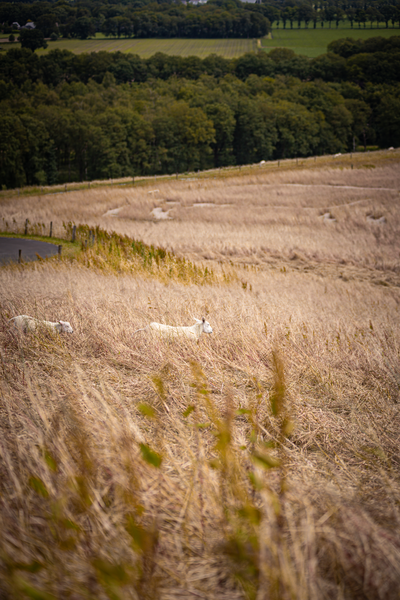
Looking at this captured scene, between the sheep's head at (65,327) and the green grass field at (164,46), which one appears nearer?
the sheep's head at (65,327)

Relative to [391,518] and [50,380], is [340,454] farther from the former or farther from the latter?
[50,380]

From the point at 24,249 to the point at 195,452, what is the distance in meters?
17.1

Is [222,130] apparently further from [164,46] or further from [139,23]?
[139,23]

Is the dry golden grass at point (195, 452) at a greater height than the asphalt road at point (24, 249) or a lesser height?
greater

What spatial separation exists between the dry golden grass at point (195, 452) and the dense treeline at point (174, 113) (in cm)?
7303

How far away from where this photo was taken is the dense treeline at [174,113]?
3063 inches

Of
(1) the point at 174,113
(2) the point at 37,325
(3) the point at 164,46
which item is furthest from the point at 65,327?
(3) the point at 164,46

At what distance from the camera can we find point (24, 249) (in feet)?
59.3

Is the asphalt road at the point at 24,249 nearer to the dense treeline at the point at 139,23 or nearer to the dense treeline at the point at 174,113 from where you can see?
the dense treeline at the point at 174,113

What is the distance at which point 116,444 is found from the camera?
9.42 feet

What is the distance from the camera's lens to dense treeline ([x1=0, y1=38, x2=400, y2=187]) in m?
77.8

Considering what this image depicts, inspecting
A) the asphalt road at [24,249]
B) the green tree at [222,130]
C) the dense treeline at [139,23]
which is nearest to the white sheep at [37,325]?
the asphalt road at [24,249]

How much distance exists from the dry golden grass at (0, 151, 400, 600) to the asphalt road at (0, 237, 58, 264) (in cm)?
758

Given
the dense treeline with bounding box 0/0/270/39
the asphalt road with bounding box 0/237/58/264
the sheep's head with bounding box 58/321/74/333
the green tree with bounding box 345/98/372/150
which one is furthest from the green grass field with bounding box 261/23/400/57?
the sheep's head with bounding box 58/321/74/333
